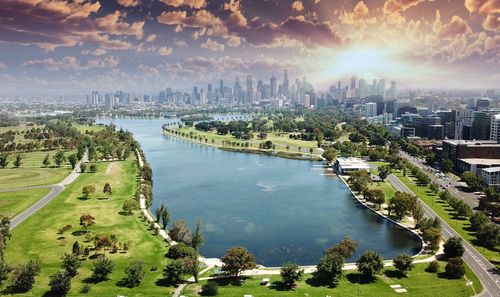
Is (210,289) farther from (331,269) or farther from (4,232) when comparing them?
(4,232)

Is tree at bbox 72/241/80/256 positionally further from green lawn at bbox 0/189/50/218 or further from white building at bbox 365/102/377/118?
white building at bbox 365/102/377/118

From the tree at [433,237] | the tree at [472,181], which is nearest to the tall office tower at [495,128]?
the tree at [472,181]

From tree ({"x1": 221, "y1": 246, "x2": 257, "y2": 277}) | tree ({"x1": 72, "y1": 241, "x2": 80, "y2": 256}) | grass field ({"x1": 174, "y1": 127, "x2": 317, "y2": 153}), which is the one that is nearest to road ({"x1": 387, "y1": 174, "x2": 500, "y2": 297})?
tree ({"x1": 221, "y1": 246, "x2": 257, "y2": 277})

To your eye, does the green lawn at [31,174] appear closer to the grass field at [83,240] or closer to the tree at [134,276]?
the grass field at [83,240]

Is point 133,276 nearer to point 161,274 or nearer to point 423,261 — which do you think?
point 161,274

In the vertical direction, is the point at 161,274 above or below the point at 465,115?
below

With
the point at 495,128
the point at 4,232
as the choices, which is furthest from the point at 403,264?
the point at 495,128

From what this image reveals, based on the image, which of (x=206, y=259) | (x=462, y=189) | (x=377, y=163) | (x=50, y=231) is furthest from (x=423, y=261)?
(x=377, y=163)
